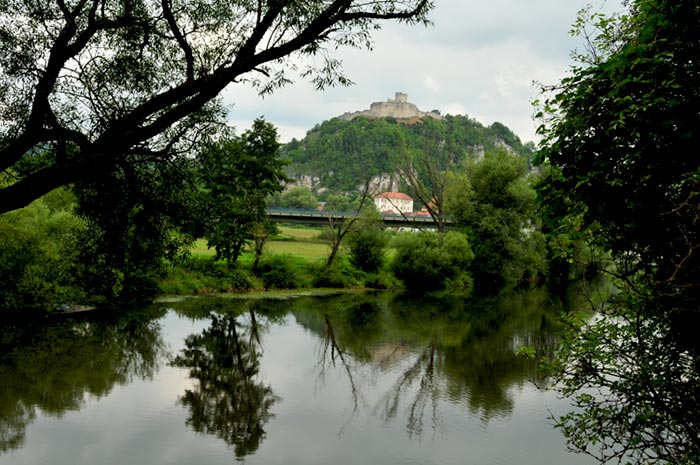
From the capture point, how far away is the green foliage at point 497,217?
36.8 m

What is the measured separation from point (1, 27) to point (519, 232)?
1313 inches

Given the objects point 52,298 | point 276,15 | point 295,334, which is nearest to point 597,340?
point 276,15

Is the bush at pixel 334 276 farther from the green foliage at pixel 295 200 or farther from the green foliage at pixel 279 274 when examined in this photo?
the green foliage at pixel 295 200

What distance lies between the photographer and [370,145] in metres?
84.8

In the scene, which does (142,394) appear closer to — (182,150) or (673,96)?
(182,150)

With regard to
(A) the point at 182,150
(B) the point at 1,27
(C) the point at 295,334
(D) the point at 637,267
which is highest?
(B) the point at 1,27

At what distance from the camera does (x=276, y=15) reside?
6688 mm

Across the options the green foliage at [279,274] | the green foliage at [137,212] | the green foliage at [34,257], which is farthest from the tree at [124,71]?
the green foliage at [279,274]

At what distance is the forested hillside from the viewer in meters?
80.3

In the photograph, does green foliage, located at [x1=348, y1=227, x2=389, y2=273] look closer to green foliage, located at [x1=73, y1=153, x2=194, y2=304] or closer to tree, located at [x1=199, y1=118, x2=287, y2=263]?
tree, located at [x1=199, y1=118, x2=287, y2=263]

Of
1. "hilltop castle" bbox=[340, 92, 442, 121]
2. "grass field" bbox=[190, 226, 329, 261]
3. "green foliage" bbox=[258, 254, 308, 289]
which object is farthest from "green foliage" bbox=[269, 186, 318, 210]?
"hilltop castle" bbox=[340, 92, 442, 121]

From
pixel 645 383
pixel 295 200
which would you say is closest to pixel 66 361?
pixel 645 383

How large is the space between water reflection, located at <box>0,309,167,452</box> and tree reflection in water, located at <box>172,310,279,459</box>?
1.19 metres

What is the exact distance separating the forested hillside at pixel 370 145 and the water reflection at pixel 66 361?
57.5 m
